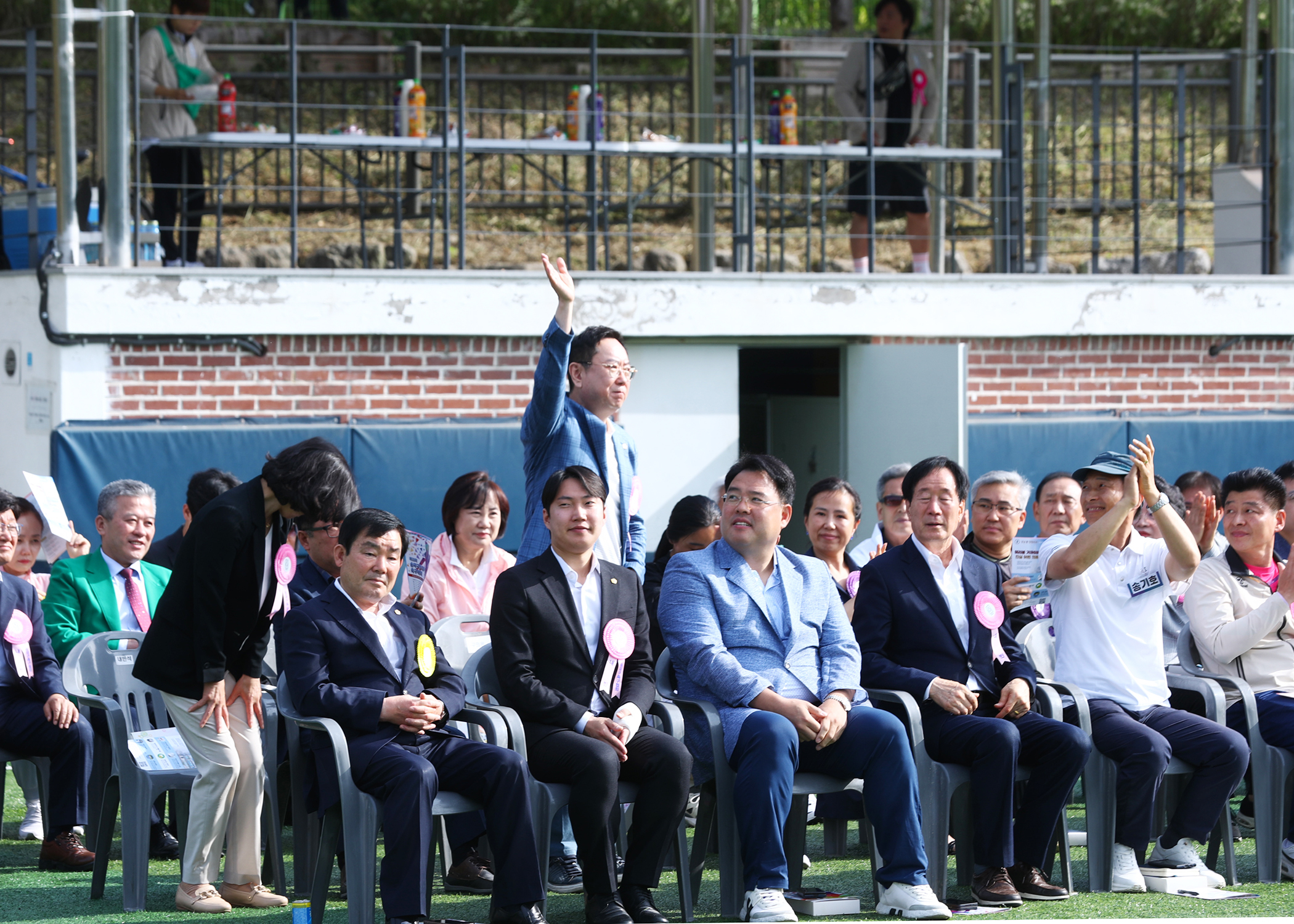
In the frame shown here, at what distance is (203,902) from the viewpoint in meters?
4.69

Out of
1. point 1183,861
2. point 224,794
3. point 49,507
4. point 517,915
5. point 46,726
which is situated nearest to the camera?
point 517,915

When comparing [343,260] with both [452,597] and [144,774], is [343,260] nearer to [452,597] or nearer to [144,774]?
[452,597]

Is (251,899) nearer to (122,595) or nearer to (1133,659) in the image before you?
(122,595)

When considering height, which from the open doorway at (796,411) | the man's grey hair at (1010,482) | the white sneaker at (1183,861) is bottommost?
the white sneaker at (1183,861)

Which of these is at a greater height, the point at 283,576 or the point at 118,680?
the point at 283,576

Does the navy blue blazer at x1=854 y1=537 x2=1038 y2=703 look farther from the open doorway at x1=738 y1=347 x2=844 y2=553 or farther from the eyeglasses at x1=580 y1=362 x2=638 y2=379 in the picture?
→ the open doorway at x1=738 y1=347 x2=844 y2=553

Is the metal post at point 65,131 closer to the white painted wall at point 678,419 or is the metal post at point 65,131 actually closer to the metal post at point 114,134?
the metal post at point 114,134

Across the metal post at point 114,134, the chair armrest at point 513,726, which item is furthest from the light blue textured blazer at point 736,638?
the metal post at point 114,134

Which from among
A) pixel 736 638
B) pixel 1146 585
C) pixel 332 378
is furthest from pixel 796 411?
pixel 736 638

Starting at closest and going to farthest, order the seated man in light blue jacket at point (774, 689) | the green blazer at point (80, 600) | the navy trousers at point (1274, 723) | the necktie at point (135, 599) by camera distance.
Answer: the seated man in light blue jacket at point (774, 689) < the navy trousers at point (1274, 723) < the green blazer at point (80, 600) < the necktie at point (135, 599)

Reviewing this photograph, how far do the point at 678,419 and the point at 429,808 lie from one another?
475cm

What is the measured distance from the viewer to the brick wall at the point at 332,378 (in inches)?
317

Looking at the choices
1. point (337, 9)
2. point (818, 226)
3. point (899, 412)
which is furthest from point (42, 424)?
point (818, 226)

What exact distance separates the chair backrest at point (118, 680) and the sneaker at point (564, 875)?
53.7 inches
